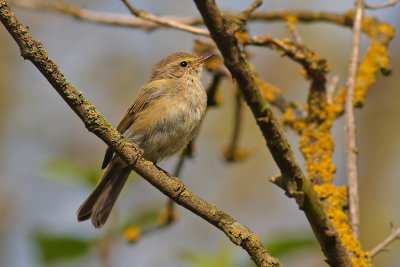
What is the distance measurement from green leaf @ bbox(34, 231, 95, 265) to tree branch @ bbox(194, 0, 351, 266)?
1.42 metres

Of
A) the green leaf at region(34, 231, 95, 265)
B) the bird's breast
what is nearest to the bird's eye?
the bird's breast

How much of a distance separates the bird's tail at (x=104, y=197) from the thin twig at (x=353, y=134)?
1666 millimetres

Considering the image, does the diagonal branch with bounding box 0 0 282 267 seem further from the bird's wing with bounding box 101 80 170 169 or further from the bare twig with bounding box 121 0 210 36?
the bird's wing with bounding box 101 80 170 169

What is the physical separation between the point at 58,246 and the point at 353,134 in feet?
5.39

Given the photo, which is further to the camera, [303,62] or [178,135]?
[178,135]

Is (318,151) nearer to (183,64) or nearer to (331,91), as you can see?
(331,91)

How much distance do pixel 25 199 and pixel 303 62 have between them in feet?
12.5

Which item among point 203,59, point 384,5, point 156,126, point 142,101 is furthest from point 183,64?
point 384,5

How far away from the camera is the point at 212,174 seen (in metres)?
7.48

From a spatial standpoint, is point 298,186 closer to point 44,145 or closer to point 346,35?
point 44,145

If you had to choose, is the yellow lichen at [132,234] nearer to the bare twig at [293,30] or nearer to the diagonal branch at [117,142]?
the diagonal branch at [117,142]

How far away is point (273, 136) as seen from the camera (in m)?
2.22

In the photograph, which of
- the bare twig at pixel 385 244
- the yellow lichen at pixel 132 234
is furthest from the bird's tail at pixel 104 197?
the bare twig at pixel 385 244

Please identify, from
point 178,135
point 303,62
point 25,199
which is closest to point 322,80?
point 303,62
